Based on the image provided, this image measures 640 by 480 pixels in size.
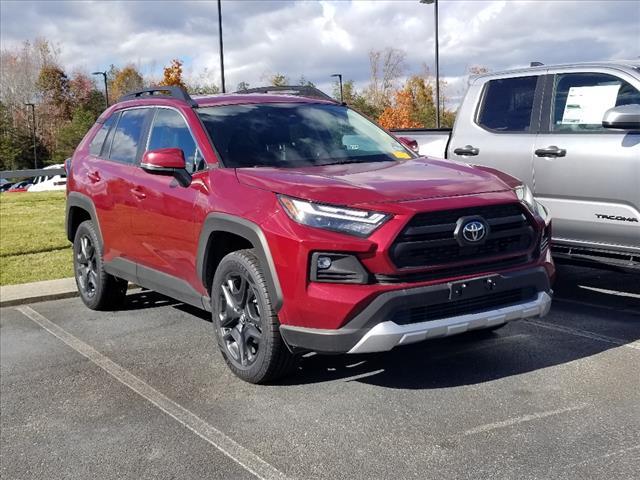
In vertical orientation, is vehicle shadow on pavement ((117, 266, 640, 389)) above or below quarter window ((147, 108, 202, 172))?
below

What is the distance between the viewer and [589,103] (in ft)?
20.5

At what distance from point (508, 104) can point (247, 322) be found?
12.0ft

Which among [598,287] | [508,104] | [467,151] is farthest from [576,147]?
[598,287]

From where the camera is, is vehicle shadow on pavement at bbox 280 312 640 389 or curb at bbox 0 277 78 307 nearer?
vehicle shadow on pavement at bbox 280 312 640 389

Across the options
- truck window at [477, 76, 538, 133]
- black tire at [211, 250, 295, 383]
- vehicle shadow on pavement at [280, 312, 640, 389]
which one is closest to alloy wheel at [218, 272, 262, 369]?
black tire at [211, 250, 295, 383]

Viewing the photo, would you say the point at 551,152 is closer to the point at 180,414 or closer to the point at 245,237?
the point at 245,237

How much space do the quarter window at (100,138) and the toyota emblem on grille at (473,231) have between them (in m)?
3.81

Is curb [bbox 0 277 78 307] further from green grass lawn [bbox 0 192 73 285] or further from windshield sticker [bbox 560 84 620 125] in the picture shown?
windshield sticker [bbox 560 84 620 125]

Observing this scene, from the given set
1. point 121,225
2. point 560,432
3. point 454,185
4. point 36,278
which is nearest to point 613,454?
point 560,432

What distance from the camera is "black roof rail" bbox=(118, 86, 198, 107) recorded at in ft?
18.2

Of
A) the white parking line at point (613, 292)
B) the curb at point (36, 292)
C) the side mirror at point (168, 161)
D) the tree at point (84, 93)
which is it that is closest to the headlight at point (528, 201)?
the side mirror at point (168, 161)

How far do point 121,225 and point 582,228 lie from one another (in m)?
3.75

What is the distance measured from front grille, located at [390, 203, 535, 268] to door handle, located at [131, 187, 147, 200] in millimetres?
2374

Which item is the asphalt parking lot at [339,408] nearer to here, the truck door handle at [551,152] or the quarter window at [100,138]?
the truck door handle at [551,152]
